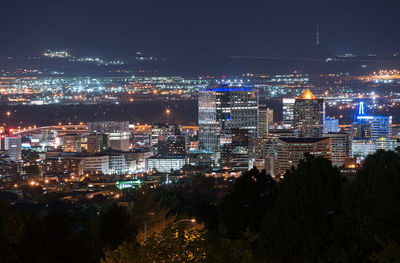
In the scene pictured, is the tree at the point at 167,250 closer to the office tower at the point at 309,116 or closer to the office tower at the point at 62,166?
the office tower at the point at 62,166

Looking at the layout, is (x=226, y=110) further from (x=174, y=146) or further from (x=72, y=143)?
(x=72, y=143)

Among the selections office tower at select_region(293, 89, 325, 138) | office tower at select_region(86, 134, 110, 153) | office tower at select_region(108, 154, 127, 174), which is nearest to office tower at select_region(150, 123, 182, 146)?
office tower at select_region(86, 134, 110, 153)

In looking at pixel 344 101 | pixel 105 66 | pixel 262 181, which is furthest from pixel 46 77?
pixel 262 181

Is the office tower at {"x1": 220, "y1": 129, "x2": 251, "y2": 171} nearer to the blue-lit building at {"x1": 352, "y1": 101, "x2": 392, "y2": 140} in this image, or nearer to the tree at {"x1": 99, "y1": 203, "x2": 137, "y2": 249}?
the blue-lit building at {"x1": 352, "y1": 101, "x2": 392, "y2": 140}

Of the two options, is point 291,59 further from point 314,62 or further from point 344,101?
point 344,101

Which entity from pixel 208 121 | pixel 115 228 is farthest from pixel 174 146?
pixel 115 228

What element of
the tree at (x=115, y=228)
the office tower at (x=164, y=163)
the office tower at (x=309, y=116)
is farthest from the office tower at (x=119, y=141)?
the tree at (x=115, y=228)
